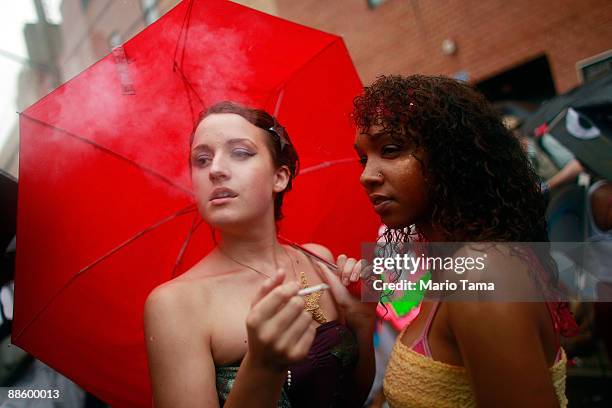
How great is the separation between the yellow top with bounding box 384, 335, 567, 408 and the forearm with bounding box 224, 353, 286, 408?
517 millimetres

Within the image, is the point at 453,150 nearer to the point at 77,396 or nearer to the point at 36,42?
the point at 77,396

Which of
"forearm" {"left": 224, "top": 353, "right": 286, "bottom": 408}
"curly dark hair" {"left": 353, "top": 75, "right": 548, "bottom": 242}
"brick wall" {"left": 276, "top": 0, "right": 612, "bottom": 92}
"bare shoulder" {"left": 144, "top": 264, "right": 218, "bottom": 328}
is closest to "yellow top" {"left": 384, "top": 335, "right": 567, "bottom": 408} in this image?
"curly dark hair" {"left": 353, "top": 75, "right": 548, "bottom": 242}

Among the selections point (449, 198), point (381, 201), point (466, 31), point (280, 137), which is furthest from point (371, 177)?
point (466, 31)

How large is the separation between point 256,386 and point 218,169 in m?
0.70

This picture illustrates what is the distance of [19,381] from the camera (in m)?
1.99

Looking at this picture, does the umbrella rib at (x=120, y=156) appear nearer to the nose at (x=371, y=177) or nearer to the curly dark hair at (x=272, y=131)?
the curly dark hair at (x=272, y=131)

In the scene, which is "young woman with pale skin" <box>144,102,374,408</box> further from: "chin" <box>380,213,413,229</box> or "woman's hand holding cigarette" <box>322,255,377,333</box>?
"chin" <box>380,213,413,229</box>

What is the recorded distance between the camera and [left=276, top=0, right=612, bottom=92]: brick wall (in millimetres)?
4418

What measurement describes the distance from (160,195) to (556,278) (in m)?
1.48

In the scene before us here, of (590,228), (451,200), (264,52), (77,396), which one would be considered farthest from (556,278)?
(77,396)

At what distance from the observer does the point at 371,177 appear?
1476 mm

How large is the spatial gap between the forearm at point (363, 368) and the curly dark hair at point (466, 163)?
54 centimetres

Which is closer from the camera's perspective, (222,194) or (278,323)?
(278,323)

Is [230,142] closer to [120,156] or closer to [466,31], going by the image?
[120,156]
